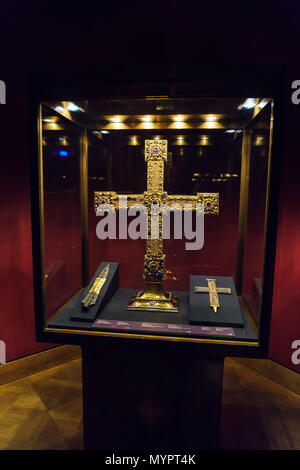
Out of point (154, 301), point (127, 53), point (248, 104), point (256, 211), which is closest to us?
point (248, 104)

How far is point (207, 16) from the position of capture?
6.91 ft

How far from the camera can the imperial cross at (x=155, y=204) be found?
1858 millimetres

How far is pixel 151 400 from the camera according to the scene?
1.73 metres

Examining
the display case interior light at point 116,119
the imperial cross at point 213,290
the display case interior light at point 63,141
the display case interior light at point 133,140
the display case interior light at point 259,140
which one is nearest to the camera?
the display case interior light at point 259,140

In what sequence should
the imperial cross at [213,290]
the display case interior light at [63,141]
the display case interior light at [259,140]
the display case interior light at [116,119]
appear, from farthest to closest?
the display case interior light at [116,119] → the display case interior light at [63,141] → the imperial cross at [213,290] → the display case interior light at [259,140]

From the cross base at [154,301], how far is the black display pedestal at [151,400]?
0.82 ft

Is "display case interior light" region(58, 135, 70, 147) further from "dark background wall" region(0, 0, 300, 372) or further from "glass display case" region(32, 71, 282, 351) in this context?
"dark background wall" region(0, 0, 300, 372)

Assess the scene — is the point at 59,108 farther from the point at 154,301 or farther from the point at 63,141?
the point at 154,301

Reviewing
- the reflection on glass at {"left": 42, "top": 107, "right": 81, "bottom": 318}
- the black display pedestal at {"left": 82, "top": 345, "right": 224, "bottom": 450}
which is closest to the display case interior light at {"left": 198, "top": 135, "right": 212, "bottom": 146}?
the reflection on glass at {"left": 42, "top": 107, "right": 81, "bottom": 318}

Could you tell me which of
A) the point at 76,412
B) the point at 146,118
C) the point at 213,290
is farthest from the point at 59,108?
the point at 76,412

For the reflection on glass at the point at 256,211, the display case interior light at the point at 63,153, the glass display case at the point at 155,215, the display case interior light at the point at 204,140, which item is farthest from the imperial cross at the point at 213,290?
the display case interior light at the point at 63,153

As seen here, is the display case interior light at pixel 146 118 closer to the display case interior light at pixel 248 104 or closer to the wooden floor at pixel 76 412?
the display case interior light at pixel 248 104

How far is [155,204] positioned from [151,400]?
1.04m

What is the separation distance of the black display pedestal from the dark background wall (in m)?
1.00
